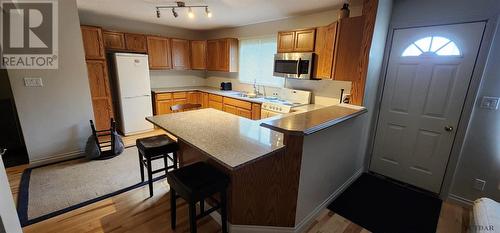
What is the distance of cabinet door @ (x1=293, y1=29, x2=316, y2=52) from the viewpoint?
324cm

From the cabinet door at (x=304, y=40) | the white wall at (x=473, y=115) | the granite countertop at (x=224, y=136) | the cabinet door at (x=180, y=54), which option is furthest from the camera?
the cabinet door at (x=180, y=54)

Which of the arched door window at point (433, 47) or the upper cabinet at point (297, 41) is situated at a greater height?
the upper cabinet at point (297, 41)

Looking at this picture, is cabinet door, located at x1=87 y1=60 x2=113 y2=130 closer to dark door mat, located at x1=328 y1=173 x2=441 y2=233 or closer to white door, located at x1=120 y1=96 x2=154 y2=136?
white door, located at x1=120 y1=96 x2=154 y2=136

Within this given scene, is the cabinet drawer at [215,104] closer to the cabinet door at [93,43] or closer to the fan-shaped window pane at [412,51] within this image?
the cabinet door at [93,43]

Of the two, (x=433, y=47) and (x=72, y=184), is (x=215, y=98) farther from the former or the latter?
(x=433, y=47)

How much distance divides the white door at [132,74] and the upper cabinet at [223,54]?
4.98ft

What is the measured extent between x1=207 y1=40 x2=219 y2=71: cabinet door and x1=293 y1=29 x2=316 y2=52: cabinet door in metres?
2.25

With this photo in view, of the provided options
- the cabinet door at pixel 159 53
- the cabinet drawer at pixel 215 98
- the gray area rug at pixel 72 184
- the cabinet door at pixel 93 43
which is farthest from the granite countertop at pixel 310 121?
the cabinet door at pixel 159 53

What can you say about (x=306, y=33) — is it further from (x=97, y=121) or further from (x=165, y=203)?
(x=97, y=121)

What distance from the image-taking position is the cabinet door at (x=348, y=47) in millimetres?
2375

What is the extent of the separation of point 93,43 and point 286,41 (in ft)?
11.2

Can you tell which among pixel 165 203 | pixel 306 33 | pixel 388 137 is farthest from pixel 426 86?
pixel 165 203

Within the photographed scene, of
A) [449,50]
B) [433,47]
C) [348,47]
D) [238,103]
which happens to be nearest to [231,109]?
[238,103]

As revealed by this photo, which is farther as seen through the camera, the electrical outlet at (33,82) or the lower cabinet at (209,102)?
the lower cabinet at (209,102)
